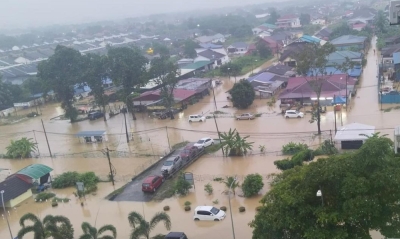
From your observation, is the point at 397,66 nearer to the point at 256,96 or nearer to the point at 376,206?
the point at 256,96

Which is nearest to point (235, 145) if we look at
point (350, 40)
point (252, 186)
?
point (252, 186)

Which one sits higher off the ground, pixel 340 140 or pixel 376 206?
pixel 376 206

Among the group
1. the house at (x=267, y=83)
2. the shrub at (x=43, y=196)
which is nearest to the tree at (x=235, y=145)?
the shrub at (x=43, y=196)

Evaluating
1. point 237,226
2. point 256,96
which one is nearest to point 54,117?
point 256,96

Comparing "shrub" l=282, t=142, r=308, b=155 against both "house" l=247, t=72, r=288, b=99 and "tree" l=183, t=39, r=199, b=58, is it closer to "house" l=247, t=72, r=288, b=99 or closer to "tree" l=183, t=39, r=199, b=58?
"house" l=247, t=72, r=288, b=99

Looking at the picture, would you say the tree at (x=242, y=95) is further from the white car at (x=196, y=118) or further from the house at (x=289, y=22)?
the house at (x=289, y=22)

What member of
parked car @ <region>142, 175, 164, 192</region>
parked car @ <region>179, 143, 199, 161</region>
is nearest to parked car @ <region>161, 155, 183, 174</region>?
parked car @ <region>179, 143, 199, 161</region>

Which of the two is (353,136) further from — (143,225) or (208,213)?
(143,225)
